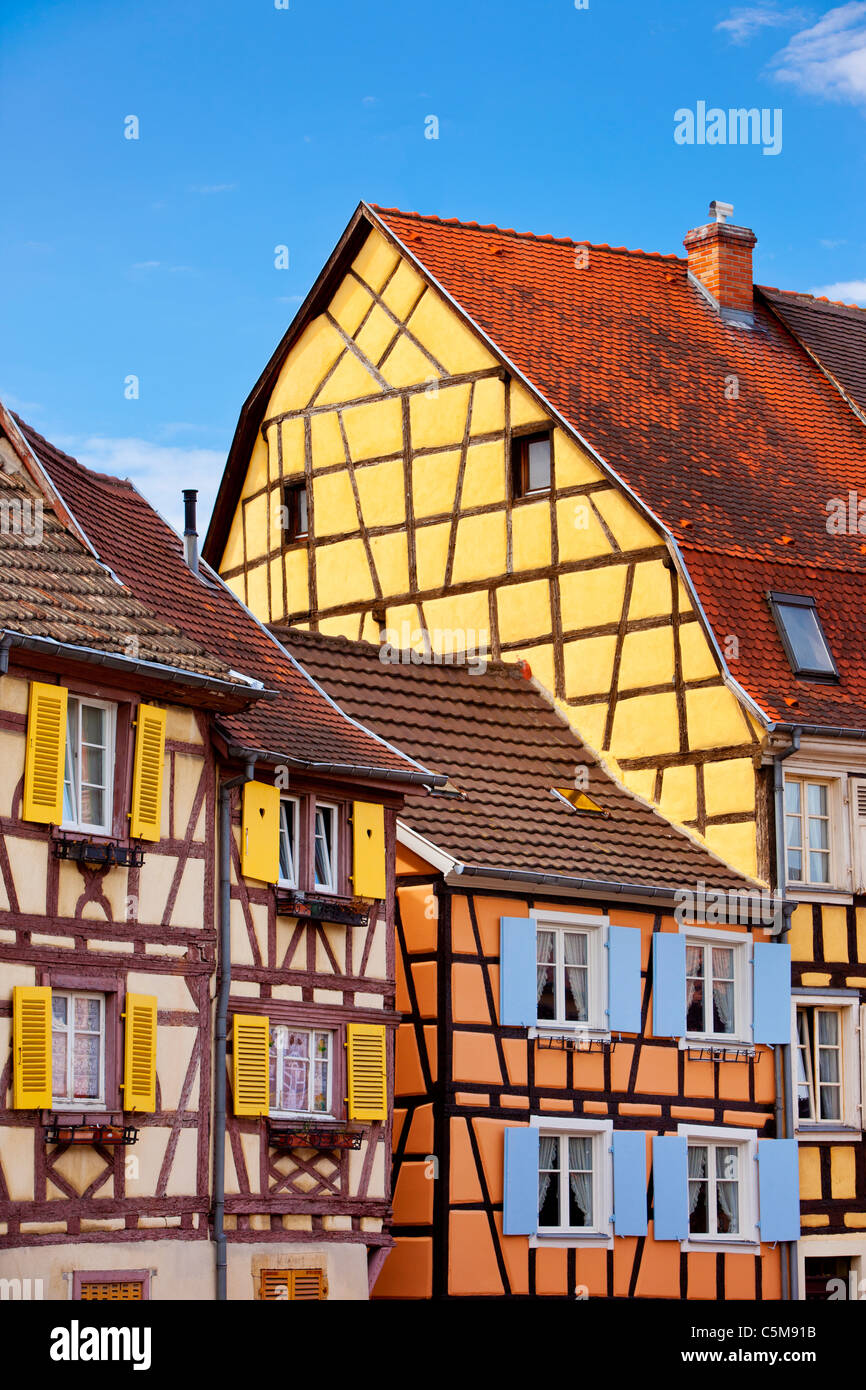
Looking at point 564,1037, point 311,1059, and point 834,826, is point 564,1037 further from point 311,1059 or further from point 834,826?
point 834,826

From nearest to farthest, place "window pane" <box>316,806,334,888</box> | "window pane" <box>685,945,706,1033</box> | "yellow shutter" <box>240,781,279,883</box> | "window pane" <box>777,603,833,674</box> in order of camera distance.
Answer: "yellow shutter" <box>240,781,279,883</box> < "window pane" <box>316,806,334,888</box> < "window pane" <box>685,945,706,1033</box> < "window pane" <box>777,603,833,674</box>

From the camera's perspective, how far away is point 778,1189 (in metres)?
26.8

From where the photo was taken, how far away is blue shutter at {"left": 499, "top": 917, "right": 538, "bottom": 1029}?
82.5 feet

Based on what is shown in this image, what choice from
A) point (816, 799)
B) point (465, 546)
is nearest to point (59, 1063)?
point (816, 799)

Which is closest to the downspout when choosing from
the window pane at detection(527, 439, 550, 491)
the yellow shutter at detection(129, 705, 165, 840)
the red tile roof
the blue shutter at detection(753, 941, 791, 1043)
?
the yellow shutter at detection(129, 705, 165, 840)

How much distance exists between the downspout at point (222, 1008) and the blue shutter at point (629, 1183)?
5.37 m

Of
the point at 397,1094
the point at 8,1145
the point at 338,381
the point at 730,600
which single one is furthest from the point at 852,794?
the point at 8,1145

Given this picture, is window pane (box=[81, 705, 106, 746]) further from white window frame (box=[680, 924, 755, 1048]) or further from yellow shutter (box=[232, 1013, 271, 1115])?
white window frame (box=[680, 924, 755, 1048])

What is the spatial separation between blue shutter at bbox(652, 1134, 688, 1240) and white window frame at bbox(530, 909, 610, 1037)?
1.31 metres

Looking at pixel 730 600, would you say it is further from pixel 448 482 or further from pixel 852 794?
pixel 448 482

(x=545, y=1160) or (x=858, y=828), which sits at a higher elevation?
(x=858, y=828)

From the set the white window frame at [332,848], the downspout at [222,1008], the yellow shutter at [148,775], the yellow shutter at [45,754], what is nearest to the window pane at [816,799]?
the white window frame at [332,848]

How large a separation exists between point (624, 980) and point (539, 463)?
7.16 meters

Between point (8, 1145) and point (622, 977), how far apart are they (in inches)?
335
